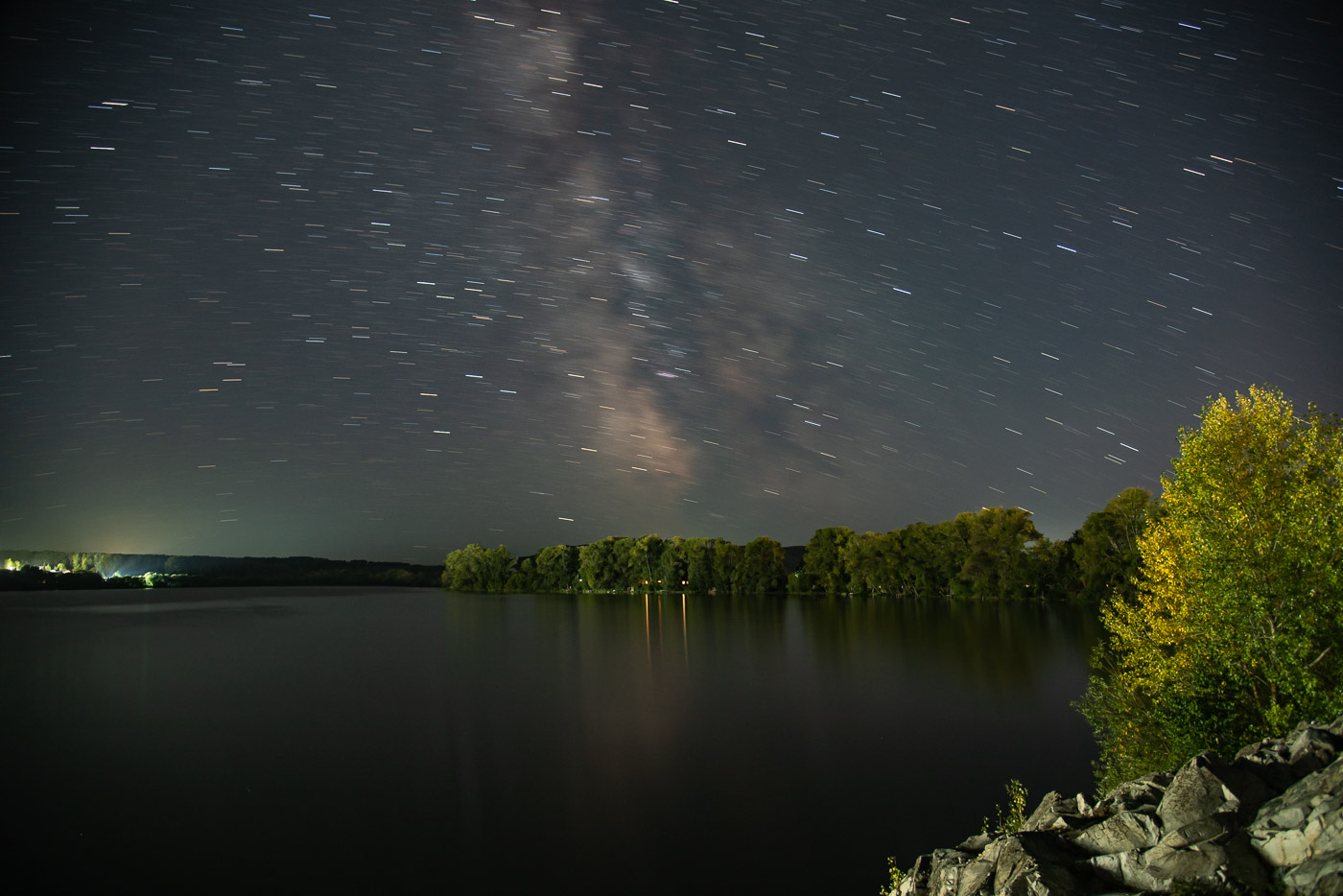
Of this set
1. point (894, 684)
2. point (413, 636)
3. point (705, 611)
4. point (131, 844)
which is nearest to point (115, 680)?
point (413, 636)

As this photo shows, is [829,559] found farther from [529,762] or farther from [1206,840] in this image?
[1206,840]

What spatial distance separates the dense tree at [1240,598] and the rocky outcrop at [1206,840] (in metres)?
5.03

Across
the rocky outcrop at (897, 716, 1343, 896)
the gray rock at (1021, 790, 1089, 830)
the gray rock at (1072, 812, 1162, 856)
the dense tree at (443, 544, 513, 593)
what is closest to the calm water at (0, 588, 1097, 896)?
the gray rock at (1021, 790, 1089, 830)

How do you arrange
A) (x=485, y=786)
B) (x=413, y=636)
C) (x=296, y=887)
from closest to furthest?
(x=296, y=887), (x=485, y=786), (x=413, y=636)

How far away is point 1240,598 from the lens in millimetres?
16562

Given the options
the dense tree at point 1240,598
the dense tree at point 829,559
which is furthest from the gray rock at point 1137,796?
the dense tree at point 829,559

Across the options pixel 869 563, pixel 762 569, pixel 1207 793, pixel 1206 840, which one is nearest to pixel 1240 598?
pixel 1207 793

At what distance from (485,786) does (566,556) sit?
5885 inches

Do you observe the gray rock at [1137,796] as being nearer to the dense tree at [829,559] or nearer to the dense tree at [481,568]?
the dense tree at [829,559]

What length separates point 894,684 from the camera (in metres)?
38.2

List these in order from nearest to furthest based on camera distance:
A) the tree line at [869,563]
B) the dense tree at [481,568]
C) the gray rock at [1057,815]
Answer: the gray rock at [1057,815] → the tree line at [869,563] → the dense tree at [481,568]

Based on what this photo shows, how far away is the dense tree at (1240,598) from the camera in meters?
15.4

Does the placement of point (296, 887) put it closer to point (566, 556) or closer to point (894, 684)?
point (894, 684)

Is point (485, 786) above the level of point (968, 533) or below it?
below
